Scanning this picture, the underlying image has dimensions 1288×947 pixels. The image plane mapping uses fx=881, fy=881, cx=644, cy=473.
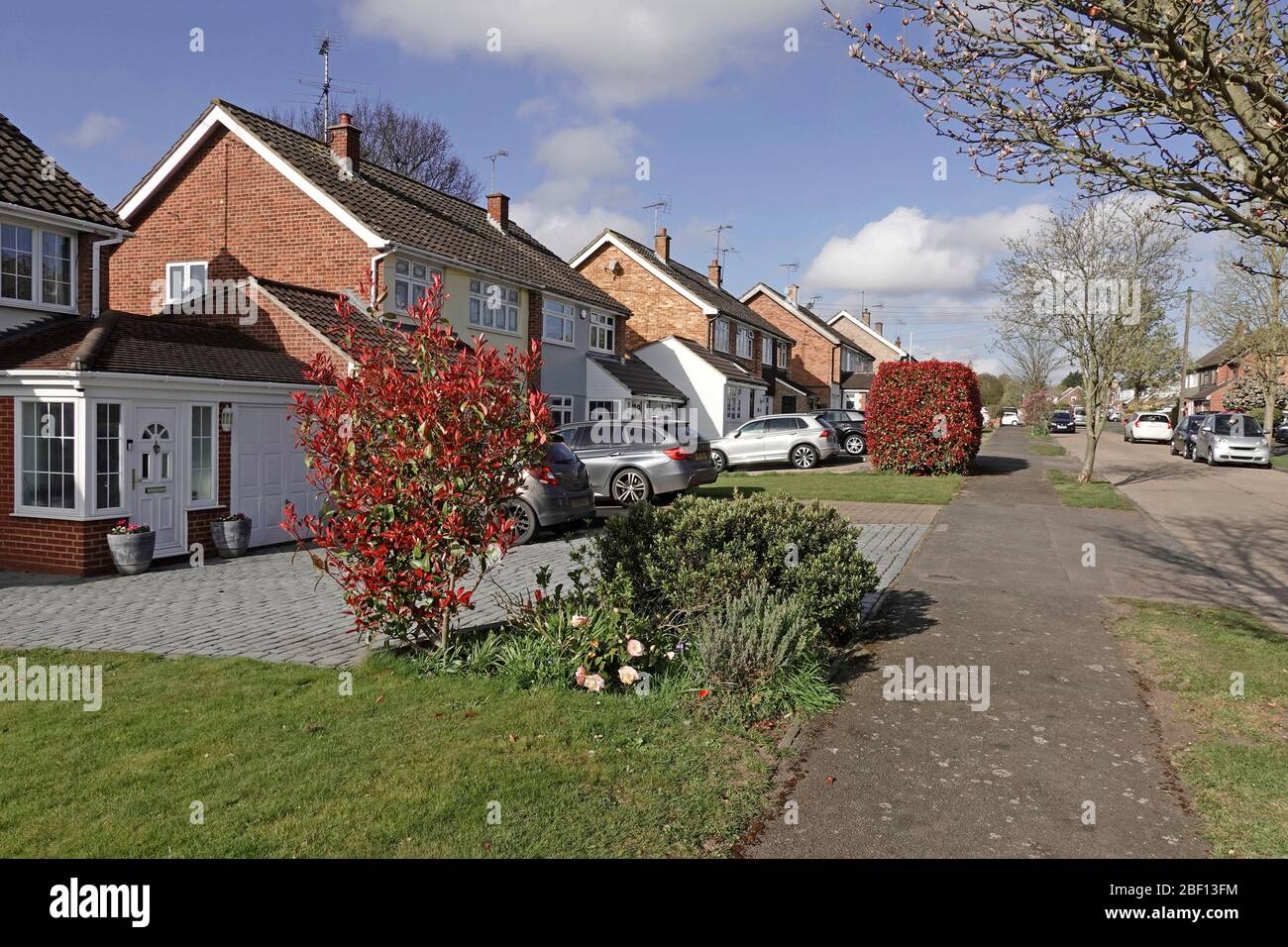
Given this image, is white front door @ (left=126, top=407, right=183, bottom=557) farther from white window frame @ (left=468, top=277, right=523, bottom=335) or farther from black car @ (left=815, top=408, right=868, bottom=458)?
black car @ (left=815, top=408, right=868, bottom=458)

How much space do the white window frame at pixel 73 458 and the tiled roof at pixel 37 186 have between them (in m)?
3.08

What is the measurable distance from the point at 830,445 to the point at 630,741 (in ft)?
80.2

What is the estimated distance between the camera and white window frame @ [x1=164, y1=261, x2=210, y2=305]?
19.9 m

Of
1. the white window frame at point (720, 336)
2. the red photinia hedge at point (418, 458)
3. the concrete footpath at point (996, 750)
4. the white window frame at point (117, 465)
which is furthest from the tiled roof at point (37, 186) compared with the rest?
the white window frame at point (720, 336)

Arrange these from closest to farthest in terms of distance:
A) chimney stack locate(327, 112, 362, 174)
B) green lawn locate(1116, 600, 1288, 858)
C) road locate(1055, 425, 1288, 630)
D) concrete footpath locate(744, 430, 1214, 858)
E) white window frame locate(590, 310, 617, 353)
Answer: concrete footpath locate(744, 430, 1214, 858) < green lawn locate(1116, 600, 1288, 858) < road locate(1055, 425, 1288, 630) < chimney stack locate(327, 112, 362, 174) < white window frame locate(590, 310, 617, 353)

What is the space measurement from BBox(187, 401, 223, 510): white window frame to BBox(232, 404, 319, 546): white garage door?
1.16 feet

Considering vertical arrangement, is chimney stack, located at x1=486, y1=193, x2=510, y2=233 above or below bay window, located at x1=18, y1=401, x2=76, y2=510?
above

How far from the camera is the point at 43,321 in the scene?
12.9 metres

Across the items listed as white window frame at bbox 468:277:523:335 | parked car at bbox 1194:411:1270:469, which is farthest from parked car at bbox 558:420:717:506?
parked car at bbox 1194:411:1270:469

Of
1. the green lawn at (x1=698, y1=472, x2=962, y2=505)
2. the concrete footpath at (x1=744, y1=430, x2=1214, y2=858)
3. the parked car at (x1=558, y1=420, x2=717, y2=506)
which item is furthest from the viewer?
the green lawn at (x1=698, y1=472, x2=962, y2=505)
